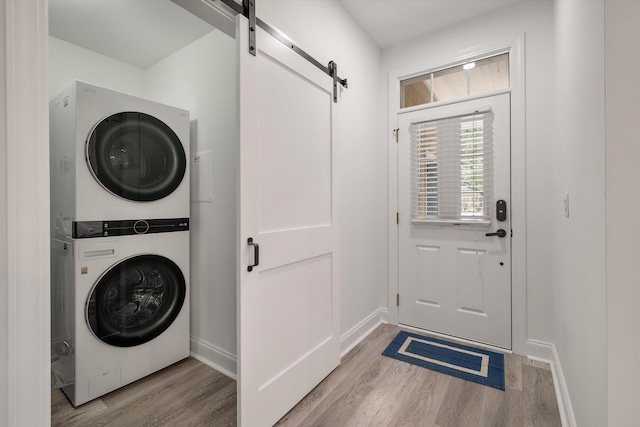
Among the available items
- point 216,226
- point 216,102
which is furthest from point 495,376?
point 216,102

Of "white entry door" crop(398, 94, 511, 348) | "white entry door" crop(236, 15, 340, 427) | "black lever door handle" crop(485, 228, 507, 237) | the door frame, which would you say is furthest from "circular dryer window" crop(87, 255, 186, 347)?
the door frame

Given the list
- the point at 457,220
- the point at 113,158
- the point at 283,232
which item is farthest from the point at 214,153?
the point at 457,220

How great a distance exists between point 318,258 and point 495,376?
1421 millimetres

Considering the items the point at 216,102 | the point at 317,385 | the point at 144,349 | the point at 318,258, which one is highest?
the point at 216,102

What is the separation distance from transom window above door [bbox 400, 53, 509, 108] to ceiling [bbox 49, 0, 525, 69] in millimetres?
373

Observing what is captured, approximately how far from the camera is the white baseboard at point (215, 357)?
2109mm

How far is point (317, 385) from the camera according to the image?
194 centimetres

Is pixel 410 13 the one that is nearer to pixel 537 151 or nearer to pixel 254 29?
pixel 537 151

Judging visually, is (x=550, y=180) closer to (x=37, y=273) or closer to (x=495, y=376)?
(x=495, y=376)

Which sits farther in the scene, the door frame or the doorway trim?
the door frame

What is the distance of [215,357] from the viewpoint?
2225 mm

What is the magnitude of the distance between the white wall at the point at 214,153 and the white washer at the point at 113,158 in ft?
0.66

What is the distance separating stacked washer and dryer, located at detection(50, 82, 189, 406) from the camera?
1.80 metres

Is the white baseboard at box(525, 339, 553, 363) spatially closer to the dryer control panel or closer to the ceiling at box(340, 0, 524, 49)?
the ceiling at box(340, 0, 524, 49)
